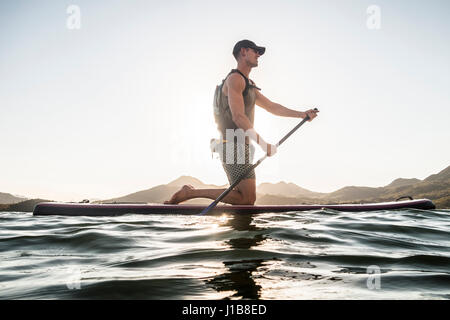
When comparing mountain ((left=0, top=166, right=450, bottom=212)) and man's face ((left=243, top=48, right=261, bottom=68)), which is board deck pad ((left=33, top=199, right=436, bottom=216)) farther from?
mountain ((left=0, top=166, right=450, bottom=212))

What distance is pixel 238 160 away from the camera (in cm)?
611

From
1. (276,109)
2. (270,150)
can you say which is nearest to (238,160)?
(270,150)

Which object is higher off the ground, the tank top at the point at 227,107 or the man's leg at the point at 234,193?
the tank top at the point at 227,107

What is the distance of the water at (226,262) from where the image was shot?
6.29ft

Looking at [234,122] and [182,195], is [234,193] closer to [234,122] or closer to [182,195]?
[182,195]

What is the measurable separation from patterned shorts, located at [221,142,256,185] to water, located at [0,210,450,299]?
172cm

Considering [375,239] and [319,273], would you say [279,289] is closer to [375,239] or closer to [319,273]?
[319,273]

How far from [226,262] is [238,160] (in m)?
3.70

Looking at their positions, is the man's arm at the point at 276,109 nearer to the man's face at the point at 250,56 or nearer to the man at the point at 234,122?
the man at the point at 234,122

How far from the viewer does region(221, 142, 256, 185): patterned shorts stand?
6082 millimetres

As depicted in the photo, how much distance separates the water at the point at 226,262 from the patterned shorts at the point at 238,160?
172 centimetres

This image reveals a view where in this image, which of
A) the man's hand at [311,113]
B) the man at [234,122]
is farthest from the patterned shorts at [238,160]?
the man's hand at [311,113]

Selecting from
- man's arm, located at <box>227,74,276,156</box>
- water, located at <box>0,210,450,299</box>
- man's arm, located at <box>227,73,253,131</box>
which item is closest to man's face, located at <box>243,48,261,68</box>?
man's arm, located at <box>227,73,253,131</box>
